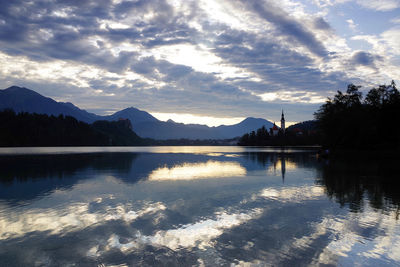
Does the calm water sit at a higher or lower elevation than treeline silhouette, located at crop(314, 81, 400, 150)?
lower

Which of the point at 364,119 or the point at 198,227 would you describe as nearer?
the point at 198,227

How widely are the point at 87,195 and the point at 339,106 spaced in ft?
340

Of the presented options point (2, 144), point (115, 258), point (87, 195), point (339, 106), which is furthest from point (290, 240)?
point (2, 144)

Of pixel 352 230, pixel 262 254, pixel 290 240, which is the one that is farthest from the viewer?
pixel 352 230

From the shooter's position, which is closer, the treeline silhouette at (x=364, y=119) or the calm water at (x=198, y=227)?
the calm water at (x=198, y=227)

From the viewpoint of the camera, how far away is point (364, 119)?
Answer: 279 feet

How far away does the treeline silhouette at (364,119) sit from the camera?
86312 mm

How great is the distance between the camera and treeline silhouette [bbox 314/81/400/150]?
86.3 m

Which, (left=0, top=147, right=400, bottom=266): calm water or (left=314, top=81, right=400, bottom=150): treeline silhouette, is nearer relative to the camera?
(left=0, top=147, right=400, bottom=266): calm water

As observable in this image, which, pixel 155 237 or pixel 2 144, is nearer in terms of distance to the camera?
pixel 155 237

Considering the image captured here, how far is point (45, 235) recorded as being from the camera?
12.1 m

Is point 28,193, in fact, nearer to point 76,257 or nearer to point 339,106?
point 76,257

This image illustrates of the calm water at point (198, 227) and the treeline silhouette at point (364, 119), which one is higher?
the treeline silhouette at point (364, 119)

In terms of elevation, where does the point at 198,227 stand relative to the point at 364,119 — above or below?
below
